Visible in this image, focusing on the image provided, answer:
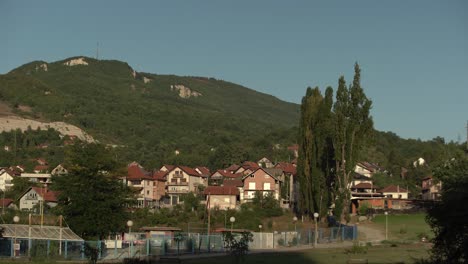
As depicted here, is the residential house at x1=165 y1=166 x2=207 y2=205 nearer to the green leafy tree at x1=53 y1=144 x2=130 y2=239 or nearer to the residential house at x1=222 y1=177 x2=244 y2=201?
the residential house at x1=222 y1=177 x2=244 y2=201

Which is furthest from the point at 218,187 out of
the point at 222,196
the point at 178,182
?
the point at 178,182

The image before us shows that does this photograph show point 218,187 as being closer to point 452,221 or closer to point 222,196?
point 222,196

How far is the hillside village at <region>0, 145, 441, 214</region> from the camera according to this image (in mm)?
97438

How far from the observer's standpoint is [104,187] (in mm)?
53906

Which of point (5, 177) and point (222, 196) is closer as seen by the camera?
point (222, 196)

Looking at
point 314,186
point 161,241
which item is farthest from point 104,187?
point 314,186

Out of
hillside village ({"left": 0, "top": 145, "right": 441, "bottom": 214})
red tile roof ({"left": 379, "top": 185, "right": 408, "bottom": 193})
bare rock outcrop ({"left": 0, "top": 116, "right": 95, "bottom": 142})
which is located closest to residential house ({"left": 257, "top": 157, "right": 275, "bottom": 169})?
hillside village ({"left": 0, "top": 145, "right": 441, "bottom": 214})

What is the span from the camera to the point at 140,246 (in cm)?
4197

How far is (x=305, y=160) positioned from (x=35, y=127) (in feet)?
417

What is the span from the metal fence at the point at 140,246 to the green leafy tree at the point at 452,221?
15938mm

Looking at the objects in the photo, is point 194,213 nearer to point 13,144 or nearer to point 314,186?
point 314,186

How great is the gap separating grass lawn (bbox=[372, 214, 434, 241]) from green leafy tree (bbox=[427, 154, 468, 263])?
107 feet

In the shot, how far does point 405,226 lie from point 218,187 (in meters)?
37.8

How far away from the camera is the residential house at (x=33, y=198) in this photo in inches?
3666
